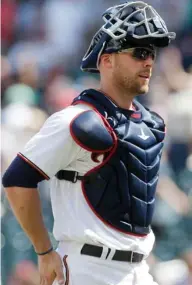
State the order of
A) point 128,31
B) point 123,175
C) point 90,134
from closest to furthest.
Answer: point 90,134 → point 123,175 → point 128,31

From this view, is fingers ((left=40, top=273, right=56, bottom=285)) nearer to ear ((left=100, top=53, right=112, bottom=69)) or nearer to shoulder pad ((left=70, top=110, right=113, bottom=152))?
shoulder pad ((left=70, top=110, right=113, bottom=152))

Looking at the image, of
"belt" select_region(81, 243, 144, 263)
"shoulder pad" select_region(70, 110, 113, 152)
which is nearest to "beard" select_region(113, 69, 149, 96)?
"shoulder pad" select_region(70, 110, 113, 152)

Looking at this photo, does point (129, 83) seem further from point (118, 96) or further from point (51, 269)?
point (51, 269)

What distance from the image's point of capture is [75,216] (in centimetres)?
314

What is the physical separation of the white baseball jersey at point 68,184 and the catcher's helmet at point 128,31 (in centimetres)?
32

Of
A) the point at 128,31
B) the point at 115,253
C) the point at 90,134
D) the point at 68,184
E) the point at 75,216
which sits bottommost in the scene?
the point at 115,253

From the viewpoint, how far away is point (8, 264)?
616cm

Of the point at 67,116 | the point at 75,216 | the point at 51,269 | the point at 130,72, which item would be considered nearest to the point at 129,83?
the point at 130,72

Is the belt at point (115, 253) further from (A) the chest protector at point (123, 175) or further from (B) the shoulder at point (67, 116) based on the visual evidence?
(B) the shoulder at point (67, 116)

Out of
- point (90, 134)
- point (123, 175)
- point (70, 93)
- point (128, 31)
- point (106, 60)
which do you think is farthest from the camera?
point (70, 93)

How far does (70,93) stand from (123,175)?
126 inches

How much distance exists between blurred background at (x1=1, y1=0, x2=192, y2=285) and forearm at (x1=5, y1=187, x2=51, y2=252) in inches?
99.2

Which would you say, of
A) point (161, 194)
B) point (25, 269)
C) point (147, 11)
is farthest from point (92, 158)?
point (25, 269)

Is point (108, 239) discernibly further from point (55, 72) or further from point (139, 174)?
point (55, 72)
